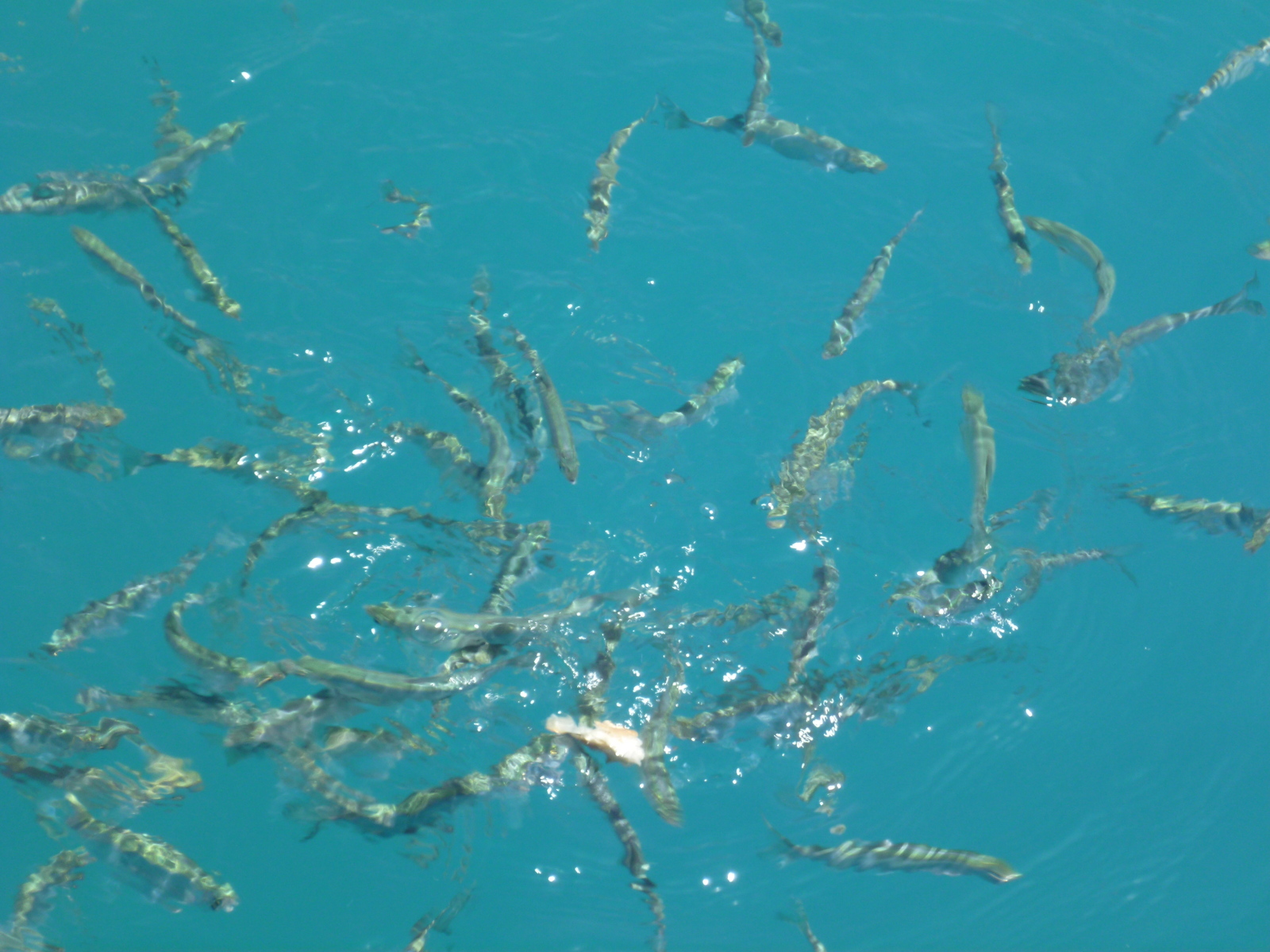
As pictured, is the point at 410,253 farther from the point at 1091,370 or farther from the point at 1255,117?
Result: the point at 1255,117

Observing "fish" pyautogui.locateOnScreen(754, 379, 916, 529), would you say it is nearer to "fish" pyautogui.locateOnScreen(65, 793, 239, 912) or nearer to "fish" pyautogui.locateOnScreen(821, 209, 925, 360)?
"fish" pyautogui.locateOnScreen(821, 209, 925, 360)

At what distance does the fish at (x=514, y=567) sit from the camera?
5.72m

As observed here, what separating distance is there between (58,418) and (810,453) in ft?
16.9

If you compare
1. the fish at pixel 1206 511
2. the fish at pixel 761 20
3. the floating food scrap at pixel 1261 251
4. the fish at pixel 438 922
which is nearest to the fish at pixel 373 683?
the fish at pixel 438 922

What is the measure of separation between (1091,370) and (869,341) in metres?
1.72

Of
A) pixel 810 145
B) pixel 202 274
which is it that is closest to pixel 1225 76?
pixel 810 145

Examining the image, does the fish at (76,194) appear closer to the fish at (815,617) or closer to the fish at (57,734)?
the fish at (57,734)

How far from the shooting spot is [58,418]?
19.6 ft

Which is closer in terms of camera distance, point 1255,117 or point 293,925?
point 293,925

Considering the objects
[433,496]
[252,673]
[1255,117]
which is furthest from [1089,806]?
[1255,117]

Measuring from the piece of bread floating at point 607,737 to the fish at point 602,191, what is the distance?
3712 millimetres

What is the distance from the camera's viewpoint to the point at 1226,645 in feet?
22.5

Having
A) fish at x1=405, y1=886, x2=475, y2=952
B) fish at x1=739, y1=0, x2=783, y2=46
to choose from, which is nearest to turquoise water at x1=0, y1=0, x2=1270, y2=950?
fish at x1=405, y1=886, x2=475, y2=952

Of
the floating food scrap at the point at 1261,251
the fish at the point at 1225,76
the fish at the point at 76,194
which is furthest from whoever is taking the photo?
the fish at the point at 1225,76
